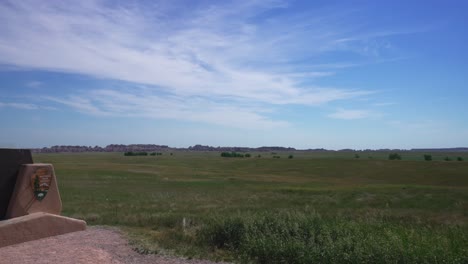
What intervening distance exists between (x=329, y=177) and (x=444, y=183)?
1684 centimetres

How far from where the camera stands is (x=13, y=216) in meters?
13.5

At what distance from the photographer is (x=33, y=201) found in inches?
551

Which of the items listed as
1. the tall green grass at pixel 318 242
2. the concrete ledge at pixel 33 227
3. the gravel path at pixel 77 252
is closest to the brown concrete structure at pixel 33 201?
the concrete ledge at pixel 33 227

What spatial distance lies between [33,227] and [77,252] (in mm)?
2946

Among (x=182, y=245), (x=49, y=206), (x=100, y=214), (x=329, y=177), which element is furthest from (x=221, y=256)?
(x=329, y=177)

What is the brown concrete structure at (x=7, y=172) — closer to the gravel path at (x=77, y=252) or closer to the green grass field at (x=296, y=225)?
the gravel path at (x=77, y=252)

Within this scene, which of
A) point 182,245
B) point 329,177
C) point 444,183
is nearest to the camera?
point 182,245

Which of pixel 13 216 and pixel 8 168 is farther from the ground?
pixel 8 168

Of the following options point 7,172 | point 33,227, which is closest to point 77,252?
point 33,227

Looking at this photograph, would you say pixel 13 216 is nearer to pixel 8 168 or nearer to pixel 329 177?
pixel 8 168

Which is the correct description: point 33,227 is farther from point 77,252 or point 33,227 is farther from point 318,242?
point 318,242

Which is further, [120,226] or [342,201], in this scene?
[342,201]

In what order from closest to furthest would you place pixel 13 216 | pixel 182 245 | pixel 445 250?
pixel 445 250
pixel 182 245
pixel 13 216

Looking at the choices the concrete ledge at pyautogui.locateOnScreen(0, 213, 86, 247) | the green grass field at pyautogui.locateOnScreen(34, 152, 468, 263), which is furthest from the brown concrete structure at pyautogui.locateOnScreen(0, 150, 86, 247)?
the green grass field at pyautogui.locateOnScreen(34, 152, 468, 263)
